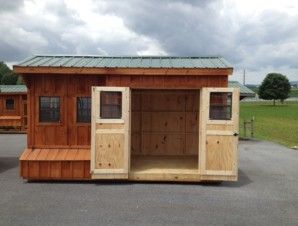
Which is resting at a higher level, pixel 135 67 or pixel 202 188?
pixel 135 67

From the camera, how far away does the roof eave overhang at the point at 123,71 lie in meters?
11.4

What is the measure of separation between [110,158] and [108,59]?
11.4ft

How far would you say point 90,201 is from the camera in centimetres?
952

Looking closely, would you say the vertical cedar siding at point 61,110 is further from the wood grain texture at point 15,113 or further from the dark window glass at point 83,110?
the wood grain texture at point 15,113

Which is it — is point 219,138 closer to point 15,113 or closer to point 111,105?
point 111,105

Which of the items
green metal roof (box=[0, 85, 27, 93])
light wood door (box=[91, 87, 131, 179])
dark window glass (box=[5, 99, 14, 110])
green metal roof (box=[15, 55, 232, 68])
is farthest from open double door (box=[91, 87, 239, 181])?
dark window glass (box=[5, 99, 14, 110])

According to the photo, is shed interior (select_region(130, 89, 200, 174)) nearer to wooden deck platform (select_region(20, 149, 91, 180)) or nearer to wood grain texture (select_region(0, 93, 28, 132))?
wooden deck platform (select_region(20, 149, 91, 180))

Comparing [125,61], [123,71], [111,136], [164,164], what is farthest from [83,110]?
[164,164]

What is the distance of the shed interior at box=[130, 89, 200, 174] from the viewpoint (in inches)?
579

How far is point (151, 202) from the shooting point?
9.52 meters

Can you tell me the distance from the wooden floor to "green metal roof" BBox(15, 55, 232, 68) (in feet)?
9.19

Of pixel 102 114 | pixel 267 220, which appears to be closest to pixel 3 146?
pixel 102 114

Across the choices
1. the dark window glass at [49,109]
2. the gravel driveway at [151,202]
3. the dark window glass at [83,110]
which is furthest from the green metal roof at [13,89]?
the dark window glass at [83,110]

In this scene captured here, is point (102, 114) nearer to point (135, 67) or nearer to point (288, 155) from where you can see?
point (135, 67)
